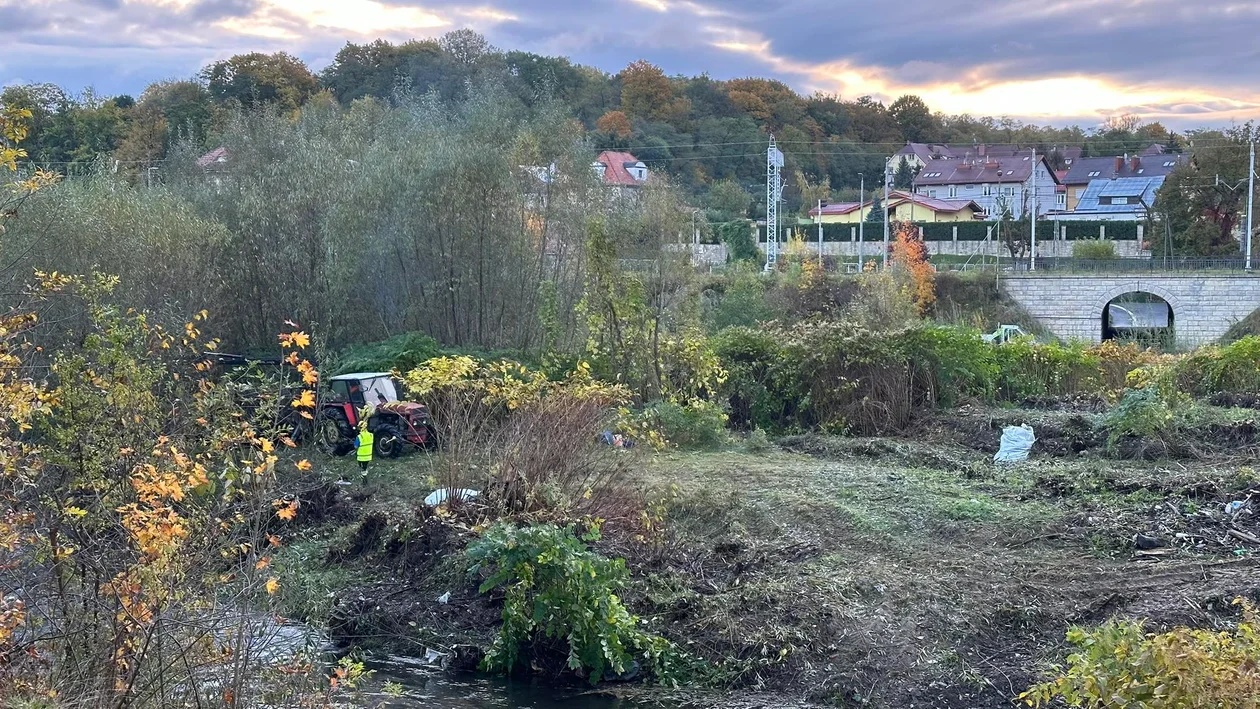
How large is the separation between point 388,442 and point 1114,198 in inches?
2862

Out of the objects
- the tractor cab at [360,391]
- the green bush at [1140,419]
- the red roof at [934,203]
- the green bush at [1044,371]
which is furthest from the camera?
the red roof at [934,203]

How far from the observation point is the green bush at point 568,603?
7312 mm

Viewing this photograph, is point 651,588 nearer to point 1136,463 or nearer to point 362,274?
point 1136,463

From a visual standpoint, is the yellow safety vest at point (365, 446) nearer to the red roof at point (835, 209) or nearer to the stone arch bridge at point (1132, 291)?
the stone arch bridge at point (1132, 291)

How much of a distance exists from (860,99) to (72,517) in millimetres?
80673

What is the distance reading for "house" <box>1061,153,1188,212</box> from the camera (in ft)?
248

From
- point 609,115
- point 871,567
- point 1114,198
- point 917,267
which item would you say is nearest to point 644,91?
point 609,115

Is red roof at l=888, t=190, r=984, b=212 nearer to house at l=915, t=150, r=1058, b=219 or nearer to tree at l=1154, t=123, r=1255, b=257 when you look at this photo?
house at l=915, t=150, r=1058, b=219

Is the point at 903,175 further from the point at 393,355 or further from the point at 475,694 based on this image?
the point at 475,694

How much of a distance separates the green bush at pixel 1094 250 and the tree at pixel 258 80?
1411 inches

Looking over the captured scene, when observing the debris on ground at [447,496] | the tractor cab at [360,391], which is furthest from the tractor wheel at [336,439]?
the debris on ground at [447,496]

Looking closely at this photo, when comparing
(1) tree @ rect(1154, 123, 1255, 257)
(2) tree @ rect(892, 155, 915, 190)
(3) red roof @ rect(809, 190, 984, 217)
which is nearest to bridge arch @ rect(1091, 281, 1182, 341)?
(1) tree @ rect(1154, 123, 1255, 257)

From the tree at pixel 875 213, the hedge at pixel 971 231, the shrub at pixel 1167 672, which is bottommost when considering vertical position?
the shrub at pixel 1167 672

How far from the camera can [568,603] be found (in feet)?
24.2
